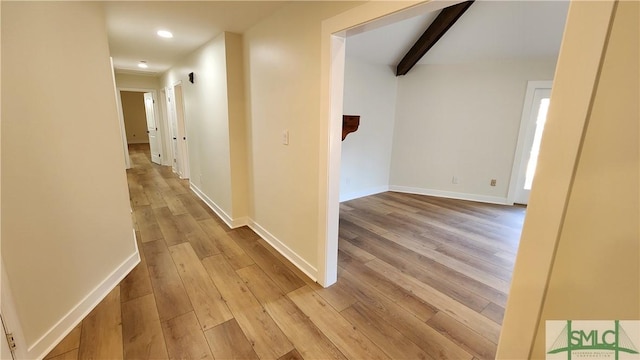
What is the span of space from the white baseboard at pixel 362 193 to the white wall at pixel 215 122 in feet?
5.78

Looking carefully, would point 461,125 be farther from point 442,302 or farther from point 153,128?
point 153,128

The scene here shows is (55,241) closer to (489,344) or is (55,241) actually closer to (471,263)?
(489,344)

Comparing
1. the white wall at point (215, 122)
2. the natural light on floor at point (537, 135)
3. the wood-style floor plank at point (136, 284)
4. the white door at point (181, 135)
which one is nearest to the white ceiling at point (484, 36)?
the natural light on floor at point (537, 135)

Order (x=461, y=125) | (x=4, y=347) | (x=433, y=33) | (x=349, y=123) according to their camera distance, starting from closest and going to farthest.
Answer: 1. (x=4, y=347)
2. (x=349, y=123)
3. (x=433, y=33)
4. (x=461, y=125)

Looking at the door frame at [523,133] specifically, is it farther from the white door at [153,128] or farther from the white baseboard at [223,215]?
the white door at [153,128]

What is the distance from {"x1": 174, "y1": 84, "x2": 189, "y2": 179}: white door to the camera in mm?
5063

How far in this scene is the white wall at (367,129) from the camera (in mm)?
4074

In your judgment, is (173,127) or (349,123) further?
(173,127)

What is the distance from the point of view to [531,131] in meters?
3.87

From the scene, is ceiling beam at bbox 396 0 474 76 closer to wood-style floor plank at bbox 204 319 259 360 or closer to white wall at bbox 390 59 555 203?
white wall at bbox 390 59 555 203

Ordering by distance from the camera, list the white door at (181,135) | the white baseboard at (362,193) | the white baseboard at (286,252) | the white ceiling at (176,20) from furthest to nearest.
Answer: the white door at (181,135) < the white baseboard at (362,193) < the white baseboard at (286,252) < the white ceiling at (176,20)

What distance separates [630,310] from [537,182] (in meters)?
0.42

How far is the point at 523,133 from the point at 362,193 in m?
2.56

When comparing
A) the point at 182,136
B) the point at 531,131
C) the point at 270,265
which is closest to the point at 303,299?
the point at 270,265
